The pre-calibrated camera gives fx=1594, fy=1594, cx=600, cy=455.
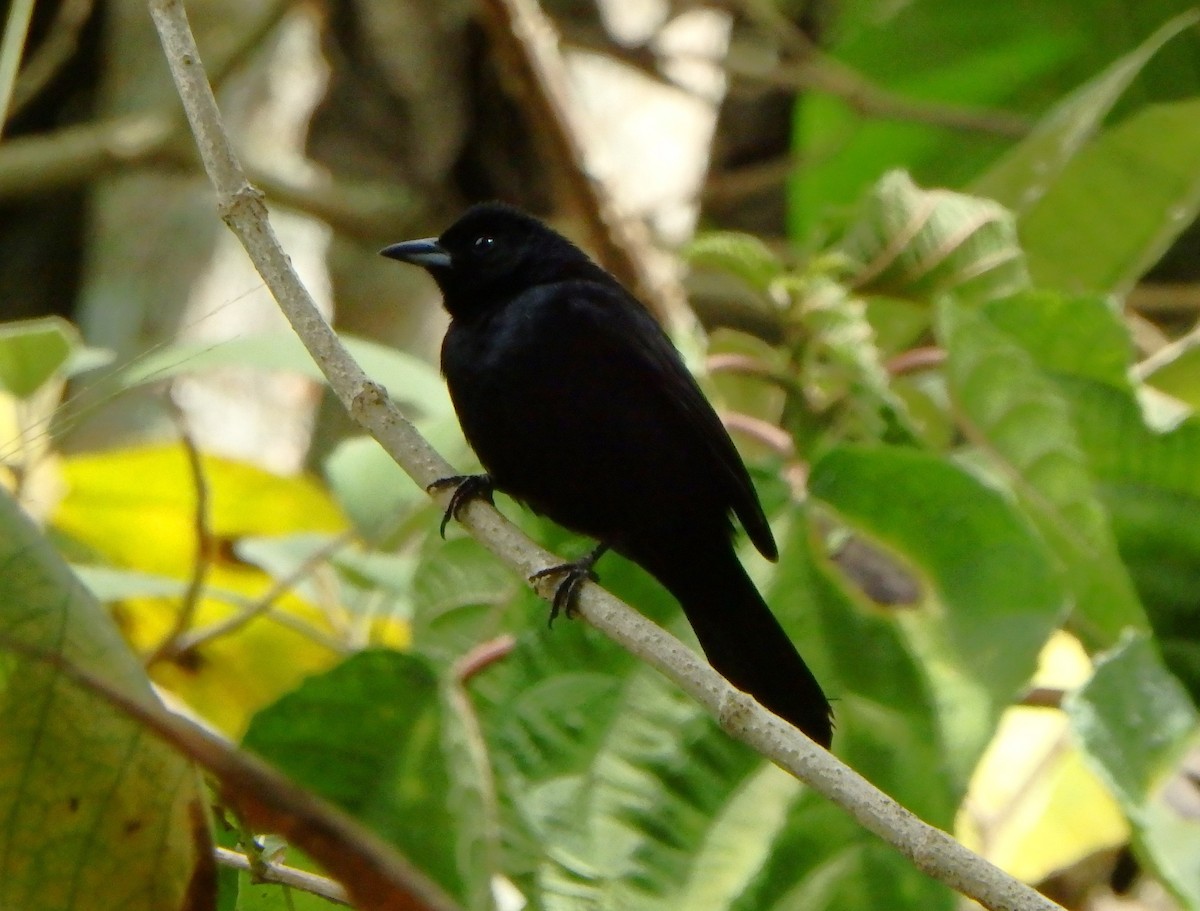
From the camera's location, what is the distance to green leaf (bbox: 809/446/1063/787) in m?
2.17

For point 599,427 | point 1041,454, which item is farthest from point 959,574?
point 599,427

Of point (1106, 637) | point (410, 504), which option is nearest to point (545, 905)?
point (410, 504)

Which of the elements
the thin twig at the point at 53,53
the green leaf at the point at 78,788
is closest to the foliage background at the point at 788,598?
the green leaf at the point at 78,788

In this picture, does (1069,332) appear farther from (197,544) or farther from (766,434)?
(197,544)

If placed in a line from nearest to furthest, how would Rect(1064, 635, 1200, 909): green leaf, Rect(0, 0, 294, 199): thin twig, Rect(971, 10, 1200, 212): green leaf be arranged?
Rect(1064, 635, 1200, 909): green leaf, Rect(971, 10, 1200, 212): green leaf, Rect(0, 0, 294, 199): thin twig

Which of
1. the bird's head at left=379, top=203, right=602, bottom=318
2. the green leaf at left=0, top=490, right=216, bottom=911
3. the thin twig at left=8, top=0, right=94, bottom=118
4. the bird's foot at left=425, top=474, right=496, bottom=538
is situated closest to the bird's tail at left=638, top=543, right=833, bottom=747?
the bird's foot at left=425, top=474, right=496, bottom=538

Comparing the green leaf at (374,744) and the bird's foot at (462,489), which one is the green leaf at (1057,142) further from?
the green leaf at (374,744)

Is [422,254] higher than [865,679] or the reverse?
higher

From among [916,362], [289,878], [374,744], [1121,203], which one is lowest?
[374,744]

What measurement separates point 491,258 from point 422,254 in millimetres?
137

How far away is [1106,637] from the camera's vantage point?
2.49 metres

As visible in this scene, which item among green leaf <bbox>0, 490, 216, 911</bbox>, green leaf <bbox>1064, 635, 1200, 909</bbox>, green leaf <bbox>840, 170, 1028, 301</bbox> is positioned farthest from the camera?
green leaf <bbox>840, 170, 1028, 301</bbox>

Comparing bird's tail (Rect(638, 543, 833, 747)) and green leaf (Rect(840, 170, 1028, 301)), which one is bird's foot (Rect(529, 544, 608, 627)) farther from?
green leaf (Rect(840, 170, 1028, 301))

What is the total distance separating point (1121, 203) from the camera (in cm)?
302
